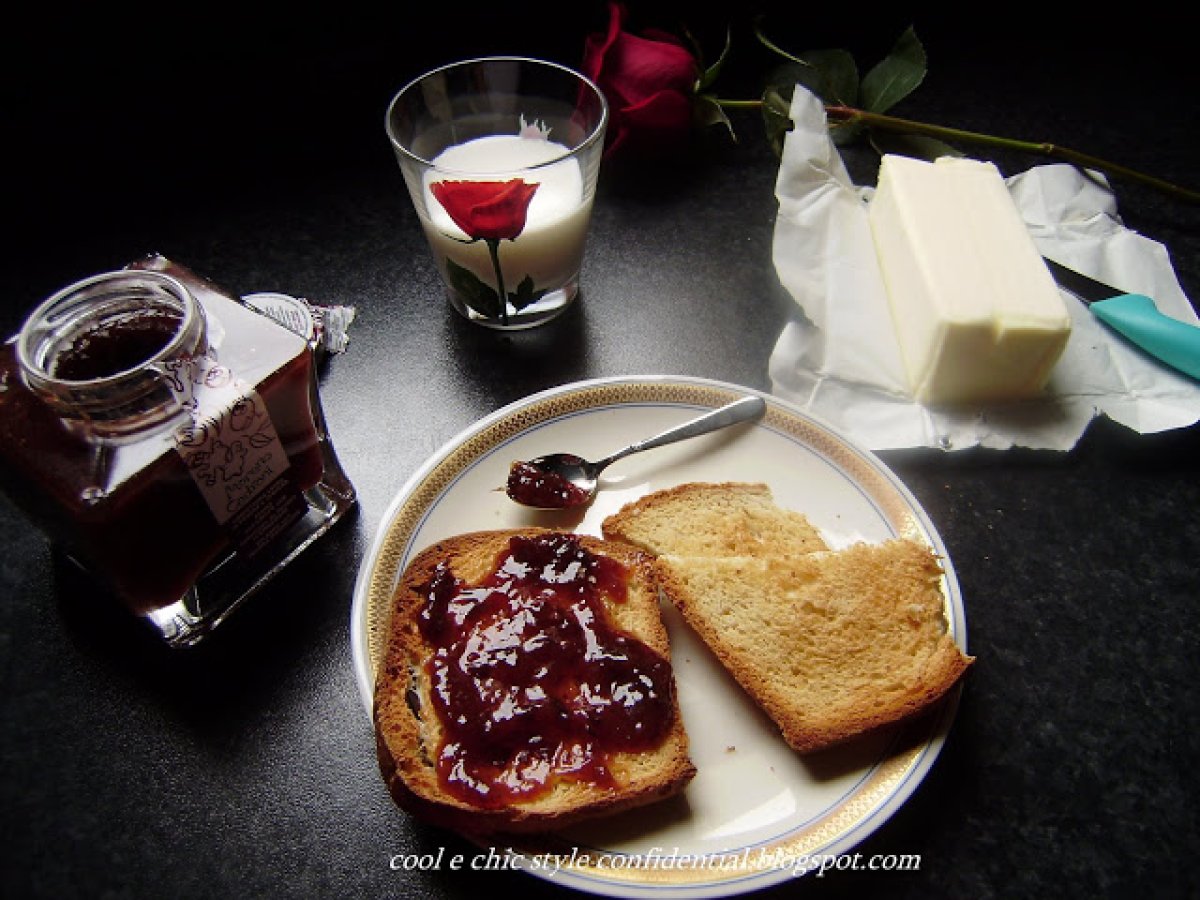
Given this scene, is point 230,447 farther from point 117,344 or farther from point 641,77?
point 641,77

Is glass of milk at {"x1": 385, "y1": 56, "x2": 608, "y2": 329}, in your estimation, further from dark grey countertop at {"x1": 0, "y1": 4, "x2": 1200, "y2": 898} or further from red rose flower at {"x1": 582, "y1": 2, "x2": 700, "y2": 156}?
red rose flower at {"x1": 582, "y1": 2, "x2": 700, "y2": 156}

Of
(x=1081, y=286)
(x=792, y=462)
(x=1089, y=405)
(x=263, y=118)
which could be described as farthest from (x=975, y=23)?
(x=263, y=118)

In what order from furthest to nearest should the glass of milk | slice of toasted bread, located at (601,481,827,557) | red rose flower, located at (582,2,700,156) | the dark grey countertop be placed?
1. red rose flower, located at (582,2,700,156)
2. the glass of milk
3. slice of toasted bread, located at (601,481,827,557)
4. the dark grey countertop

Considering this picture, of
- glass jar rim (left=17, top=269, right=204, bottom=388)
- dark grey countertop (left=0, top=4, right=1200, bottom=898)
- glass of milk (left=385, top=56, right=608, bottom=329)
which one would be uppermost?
glass jar rim (left=17, top=269, right=204, bottom=388)

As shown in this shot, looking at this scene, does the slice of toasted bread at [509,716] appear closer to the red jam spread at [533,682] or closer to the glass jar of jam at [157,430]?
the red jam spread at [533,682]

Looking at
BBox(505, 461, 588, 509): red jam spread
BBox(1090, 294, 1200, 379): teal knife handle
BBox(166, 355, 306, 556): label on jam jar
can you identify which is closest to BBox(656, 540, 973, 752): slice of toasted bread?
BBox(505, 461, 588, 509): red jam spread
